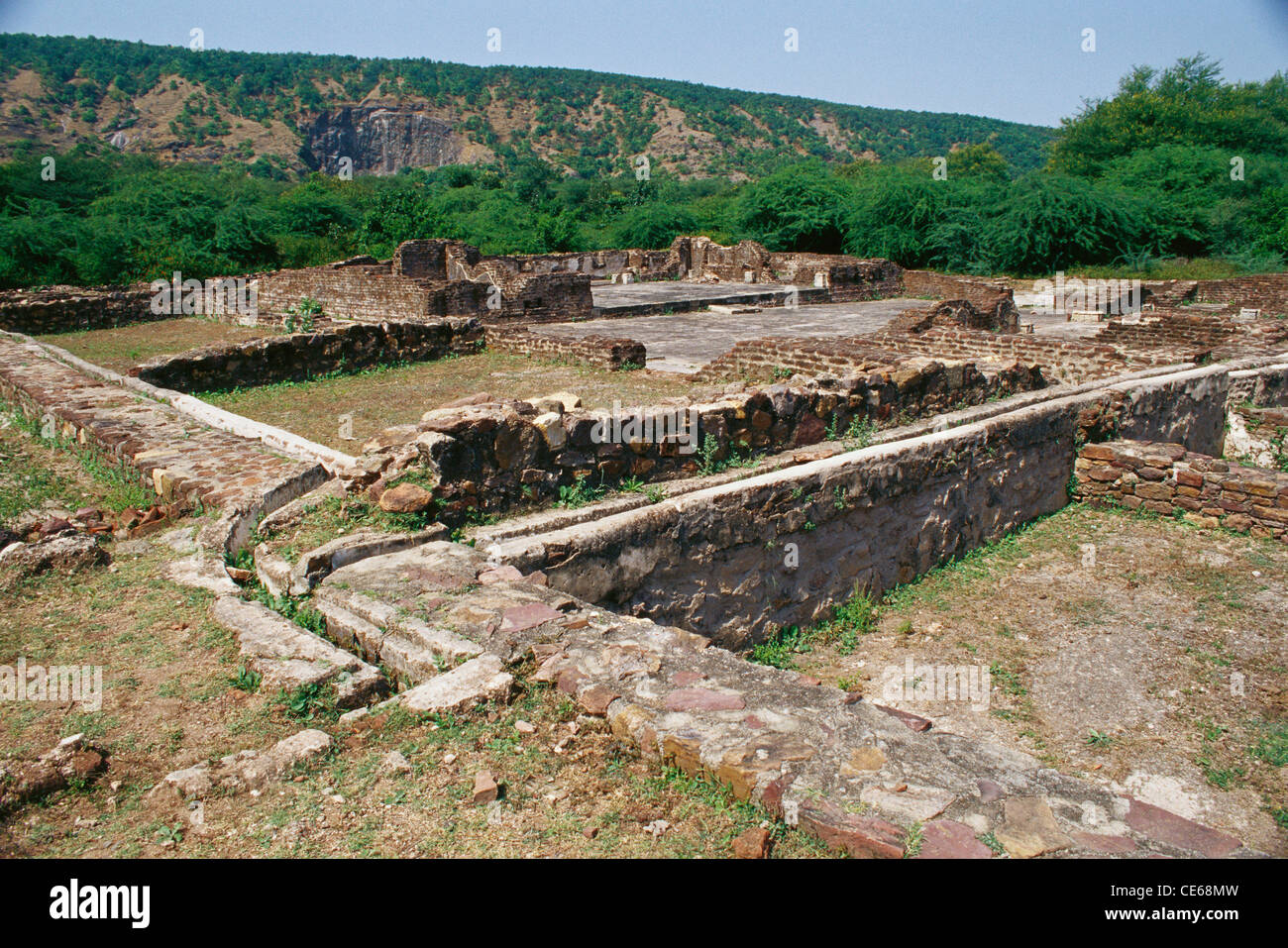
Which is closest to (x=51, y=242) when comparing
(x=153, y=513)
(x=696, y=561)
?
(x=153, y=513)

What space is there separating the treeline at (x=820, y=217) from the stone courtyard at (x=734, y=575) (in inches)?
561

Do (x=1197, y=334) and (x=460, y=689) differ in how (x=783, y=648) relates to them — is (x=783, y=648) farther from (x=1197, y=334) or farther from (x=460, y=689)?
(x=1197, y=334)

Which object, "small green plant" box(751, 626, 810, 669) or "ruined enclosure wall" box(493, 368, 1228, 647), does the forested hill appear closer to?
"ruined enclosure wall" box(493, 368, 1228, 647)

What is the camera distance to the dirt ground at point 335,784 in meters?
2.27

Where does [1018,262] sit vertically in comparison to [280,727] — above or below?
above

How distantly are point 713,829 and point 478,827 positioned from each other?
0.64 meters

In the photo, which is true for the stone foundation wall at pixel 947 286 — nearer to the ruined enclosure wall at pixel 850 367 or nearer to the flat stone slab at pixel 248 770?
the ruined enclosure wall at pixel 850 367

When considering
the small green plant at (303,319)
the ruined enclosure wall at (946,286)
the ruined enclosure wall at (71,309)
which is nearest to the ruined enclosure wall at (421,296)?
the small green plant at (303,319)

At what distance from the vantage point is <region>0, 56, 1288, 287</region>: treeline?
2325 cm

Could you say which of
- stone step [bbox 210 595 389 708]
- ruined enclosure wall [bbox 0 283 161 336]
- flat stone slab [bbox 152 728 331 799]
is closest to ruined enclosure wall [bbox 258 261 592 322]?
ruined enclosure wall [bbox 0 283 161 336]

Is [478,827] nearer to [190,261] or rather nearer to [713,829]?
[713,829]

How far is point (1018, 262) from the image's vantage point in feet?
81.4

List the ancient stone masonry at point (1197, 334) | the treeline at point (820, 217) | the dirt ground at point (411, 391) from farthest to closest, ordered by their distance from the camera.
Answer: the treeline at point (820, 217) < the ancient stone masonry at point (1197, 334) < the dirt ground at point (411, 391)

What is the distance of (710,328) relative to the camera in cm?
1633
